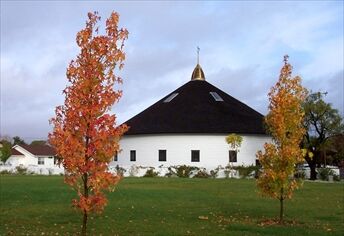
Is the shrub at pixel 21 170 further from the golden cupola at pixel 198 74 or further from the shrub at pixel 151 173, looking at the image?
the golden cupola at pixel 198 74

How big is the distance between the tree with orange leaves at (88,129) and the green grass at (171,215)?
3.44 metres

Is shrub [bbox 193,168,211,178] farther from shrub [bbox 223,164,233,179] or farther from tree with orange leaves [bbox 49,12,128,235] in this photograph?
tree with orange leaves [bbox 49,12,128,235]

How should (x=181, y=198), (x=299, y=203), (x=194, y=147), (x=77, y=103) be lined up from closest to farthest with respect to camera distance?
(x=77, y=103) → (x=299, y=203) → (x=181, y=198) → (x=194, y=147)

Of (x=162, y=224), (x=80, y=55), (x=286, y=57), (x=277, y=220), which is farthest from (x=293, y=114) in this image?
(x=80, y=55)

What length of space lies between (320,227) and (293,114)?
3.66 m

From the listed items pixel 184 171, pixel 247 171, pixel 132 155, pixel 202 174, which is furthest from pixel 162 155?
pixel 247 171

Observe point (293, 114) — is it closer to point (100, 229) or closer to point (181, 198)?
point (100, 229)

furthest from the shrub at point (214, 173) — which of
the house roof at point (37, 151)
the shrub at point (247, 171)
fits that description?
the house roof at point (37, 151)

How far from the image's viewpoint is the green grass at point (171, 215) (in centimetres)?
1432

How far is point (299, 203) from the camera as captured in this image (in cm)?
2322

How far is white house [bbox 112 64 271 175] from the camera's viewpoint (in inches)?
2213

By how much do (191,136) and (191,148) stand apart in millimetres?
1274

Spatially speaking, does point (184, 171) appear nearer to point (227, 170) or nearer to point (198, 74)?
point (227, 170)

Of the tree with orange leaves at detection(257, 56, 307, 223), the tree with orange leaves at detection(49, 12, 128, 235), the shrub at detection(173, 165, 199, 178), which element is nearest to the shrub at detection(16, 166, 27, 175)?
the shrub at detection(173, 165, 199, 178)
